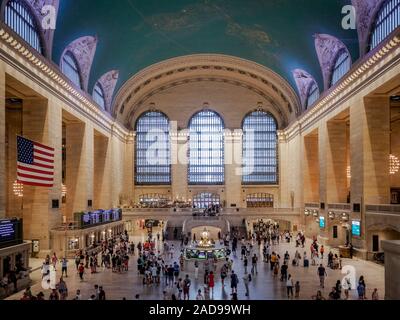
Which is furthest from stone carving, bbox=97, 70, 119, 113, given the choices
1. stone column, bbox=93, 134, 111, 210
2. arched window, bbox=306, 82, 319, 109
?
arched window, bbox=306, 82, 319, 109

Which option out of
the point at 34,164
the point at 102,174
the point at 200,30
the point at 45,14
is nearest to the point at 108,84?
the point at 102,174

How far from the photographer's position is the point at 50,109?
29.5m

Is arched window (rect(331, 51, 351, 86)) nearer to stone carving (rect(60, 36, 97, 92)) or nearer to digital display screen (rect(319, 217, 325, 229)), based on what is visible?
digital display screen (rect(319, 217, 325, 229))

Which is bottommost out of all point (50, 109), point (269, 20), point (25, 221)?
point (25, 221)

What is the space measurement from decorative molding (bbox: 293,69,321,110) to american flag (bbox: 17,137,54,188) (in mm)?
23381

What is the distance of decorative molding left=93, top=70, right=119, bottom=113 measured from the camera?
42.8m

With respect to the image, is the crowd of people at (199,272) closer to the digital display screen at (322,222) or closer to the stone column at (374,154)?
the stone column at (374,154)

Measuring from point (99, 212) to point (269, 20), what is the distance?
1854 centimetres

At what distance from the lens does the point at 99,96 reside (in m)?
43.4

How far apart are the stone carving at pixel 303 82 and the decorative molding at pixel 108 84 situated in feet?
52.9

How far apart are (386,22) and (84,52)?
20.4m

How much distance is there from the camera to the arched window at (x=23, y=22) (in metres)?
24.0
